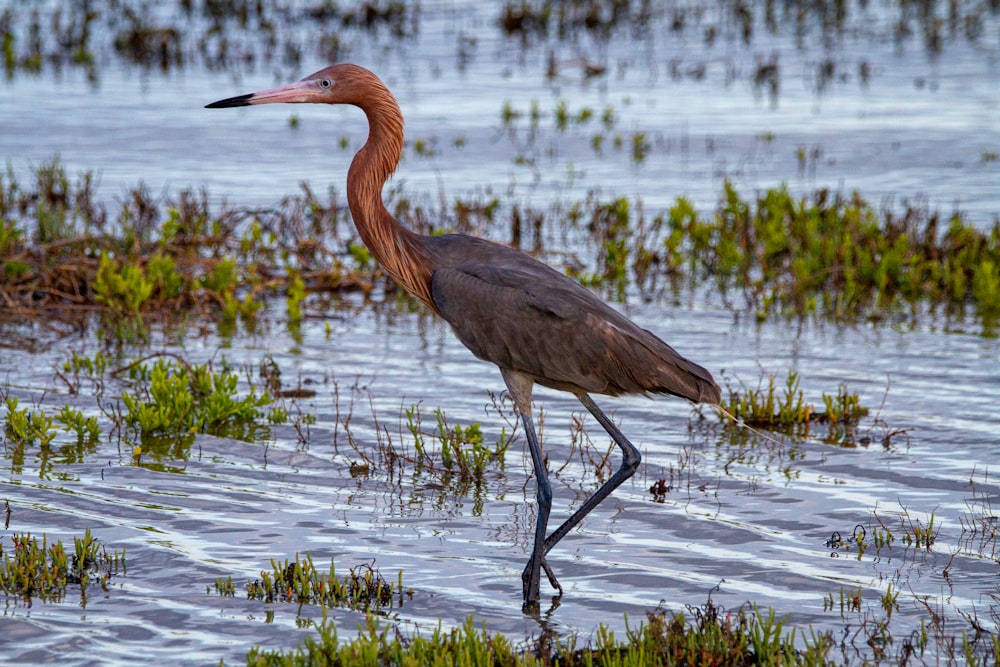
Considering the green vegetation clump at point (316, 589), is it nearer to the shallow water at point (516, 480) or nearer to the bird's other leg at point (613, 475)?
the shallow water at point (516, 480)

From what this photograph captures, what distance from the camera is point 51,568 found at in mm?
4938

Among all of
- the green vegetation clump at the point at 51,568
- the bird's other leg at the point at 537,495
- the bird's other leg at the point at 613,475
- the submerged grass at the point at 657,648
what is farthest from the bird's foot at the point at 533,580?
the green vegetation clump at the point at 51,568

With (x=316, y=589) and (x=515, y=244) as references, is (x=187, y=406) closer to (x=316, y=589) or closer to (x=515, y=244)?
(x=316, y=589)

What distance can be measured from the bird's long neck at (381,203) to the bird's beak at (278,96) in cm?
26

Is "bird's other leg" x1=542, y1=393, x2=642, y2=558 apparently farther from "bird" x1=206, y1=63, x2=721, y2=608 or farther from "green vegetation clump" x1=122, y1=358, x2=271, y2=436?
"green vegetation clump" x1=122, y1=358, x2=271, y2=436

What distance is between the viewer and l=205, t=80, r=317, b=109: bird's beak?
218 inches

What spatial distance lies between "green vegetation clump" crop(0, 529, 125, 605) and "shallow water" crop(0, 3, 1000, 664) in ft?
0.24

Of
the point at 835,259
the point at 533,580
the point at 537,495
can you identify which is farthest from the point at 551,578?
the point at 835,259

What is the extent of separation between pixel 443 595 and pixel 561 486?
1.50m

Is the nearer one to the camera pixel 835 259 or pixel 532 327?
pixel 532 327

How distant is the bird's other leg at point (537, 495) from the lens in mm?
5059

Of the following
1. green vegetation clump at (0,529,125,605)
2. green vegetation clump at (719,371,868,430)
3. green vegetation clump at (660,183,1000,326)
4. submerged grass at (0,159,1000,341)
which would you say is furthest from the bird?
green vegetation clump at (660,183,1000,326)

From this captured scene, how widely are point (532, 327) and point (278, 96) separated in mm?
1494

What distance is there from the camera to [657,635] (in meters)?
4.35
